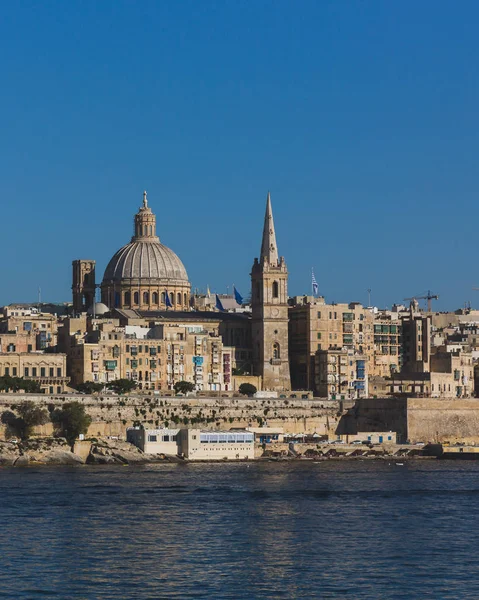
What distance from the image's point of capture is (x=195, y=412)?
89438 mm

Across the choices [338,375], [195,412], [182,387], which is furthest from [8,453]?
[338,375]

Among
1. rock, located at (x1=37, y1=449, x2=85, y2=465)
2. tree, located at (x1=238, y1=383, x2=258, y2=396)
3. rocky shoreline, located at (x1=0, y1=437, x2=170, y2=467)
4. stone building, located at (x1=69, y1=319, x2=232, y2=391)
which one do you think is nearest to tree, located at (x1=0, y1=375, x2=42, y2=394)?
stone building, located at (x1=69, y1=319, x2=232, y2=391)

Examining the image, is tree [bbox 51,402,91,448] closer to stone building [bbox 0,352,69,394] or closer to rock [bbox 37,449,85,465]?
rock [bbox 37,449,85,465]

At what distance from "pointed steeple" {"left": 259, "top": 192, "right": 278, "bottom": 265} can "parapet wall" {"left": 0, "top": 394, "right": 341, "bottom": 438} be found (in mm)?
11993

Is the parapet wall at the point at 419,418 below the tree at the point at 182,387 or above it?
below

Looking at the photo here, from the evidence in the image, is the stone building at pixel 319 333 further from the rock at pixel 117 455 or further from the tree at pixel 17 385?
the rock at pixel 117 455

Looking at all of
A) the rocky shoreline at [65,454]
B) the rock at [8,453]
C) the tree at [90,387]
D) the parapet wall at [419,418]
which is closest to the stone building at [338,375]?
the parapet wall at [419,418]

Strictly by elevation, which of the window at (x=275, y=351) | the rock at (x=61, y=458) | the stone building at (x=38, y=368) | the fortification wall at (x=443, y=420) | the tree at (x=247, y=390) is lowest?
the rock at (x=61, y=458)

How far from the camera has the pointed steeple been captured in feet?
337

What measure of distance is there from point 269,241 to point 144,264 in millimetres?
11348

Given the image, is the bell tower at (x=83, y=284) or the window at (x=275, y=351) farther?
the bell tower at (x=83, y=284)

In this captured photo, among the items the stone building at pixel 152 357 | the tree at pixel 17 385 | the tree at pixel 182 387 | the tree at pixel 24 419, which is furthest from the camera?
the stone building at pixel 152 357

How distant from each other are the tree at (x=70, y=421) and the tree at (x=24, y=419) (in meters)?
0.63

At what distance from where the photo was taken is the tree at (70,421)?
8150 centimetres
